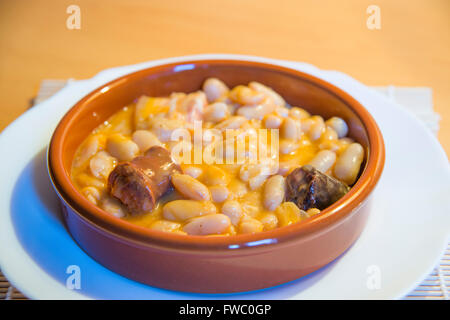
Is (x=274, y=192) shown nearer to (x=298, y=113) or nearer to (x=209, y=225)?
(x=209, y=225)

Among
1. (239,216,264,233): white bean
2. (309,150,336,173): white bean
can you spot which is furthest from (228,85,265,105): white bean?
(239,216,264,233): white bean

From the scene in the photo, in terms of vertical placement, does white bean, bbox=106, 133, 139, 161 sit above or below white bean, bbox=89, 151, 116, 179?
above

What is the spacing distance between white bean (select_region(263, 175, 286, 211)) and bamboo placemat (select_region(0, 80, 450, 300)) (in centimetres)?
46

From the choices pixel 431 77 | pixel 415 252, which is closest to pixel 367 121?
pixel 415 252

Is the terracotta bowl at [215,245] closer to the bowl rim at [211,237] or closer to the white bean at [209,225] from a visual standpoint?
the bowl rim at [211,237]

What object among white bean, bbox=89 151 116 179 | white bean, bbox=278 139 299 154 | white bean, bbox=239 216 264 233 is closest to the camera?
white bean, bbox=239 216 264 233

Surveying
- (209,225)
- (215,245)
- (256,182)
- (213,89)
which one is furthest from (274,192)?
(213,89)

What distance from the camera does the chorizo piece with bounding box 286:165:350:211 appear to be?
1.48m

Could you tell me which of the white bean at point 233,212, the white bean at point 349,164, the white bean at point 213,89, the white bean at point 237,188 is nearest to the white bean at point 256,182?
the white bean at point 237,188

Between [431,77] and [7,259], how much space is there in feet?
8.07

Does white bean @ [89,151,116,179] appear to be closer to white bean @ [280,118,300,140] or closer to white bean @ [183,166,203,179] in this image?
white bean @ [183,166,203,179]

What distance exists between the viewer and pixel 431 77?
9.73 ft

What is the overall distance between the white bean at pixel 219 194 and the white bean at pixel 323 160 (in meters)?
0.31

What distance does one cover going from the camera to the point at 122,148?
1679 millimetres
